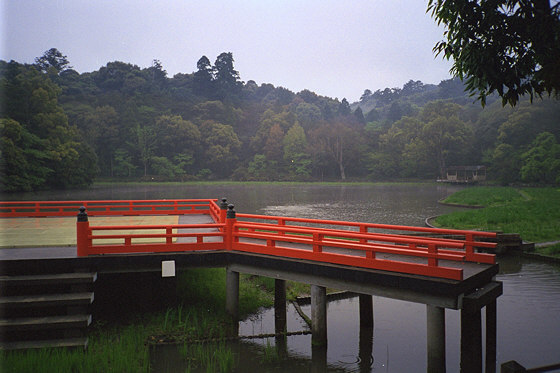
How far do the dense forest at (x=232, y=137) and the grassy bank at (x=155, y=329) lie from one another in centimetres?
→ 4033

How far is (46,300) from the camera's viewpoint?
27.0 ft

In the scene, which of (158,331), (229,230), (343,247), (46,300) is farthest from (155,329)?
(343,247)

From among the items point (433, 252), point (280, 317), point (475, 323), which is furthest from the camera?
point (280, 317)

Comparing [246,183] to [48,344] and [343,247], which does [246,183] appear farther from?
[48,344]

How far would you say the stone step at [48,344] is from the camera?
7723 millimetres

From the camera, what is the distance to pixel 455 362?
878cm

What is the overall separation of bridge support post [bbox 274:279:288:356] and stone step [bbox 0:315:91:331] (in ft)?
13.9

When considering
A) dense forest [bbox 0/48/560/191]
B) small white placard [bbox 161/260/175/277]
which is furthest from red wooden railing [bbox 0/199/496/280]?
dense forest [bbox 0/48/560/191]

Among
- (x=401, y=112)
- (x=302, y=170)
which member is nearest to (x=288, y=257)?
(x=302, y=170)

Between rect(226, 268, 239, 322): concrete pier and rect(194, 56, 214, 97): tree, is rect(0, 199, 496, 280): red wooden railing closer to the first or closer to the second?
rect(226, 268, 239, 322): concrete pier

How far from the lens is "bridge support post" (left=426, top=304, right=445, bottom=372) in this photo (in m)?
→ 7.33

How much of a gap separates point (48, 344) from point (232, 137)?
76.5 m

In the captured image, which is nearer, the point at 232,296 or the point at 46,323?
the point at 46,323

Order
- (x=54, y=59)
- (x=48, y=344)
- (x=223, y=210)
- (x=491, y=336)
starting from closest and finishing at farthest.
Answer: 1. (x=48, y=344)
2. (x=491, y=336)
3. (x=223, y=210)
4. (x=54, y=59)
